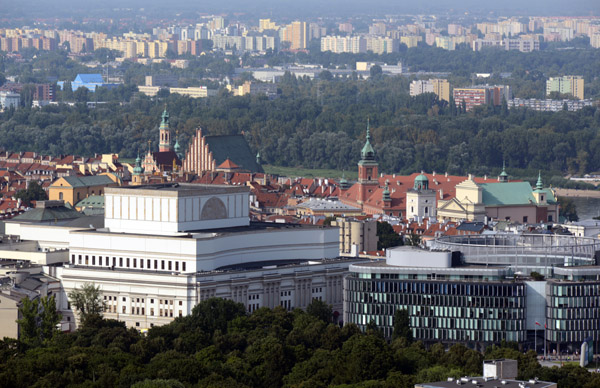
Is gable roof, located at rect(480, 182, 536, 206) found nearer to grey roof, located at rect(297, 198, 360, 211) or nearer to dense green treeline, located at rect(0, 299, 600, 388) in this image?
grey roof, located at rect(297, 198, 360, 211)

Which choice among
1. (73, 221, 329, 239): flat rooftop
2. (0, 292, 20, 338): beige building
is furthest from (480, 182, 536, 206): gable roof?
(0, 292, 20, 338): beige building

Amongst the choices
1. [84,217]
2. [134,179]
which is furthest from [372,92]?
[84,217]

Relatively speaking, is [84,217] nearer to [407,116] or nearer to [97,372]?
[97,372]

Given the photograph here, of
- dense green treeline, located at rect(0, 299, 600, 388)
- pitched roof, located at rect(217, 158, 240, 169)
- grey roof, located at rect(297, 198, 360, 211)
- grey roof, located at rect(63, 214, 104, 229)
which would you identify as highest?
pitched roof, located at rect(217, 158, 240, 169)

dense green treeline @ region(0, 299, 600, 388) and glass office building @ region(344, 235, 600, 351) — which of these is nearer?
dense green treeline @ region(0, 299, 600, 388)

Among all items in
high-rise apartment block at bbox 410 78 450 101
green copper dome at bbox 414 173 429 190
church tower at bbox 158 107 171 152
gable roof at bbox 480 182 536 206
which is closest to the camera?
gable roof at bbox 480 182 536 206

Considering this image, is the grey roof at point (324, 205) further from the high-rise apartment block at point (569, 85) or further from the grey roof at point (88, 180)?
the high-rise apartment block at point (569, 85)

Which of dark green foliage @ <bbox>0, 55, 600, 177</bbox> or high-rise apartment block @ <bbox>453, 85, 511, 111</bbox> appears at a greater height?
high-rise apartment block @ <bbox>453, 85, 511, 111</bbox>

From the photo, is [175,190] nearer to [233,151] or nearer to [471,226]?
[471,226]

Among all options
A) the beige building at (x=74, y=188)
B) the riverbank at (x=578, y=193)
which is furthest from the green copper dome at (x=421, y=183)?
the riverbank at (x=578, y=193)
